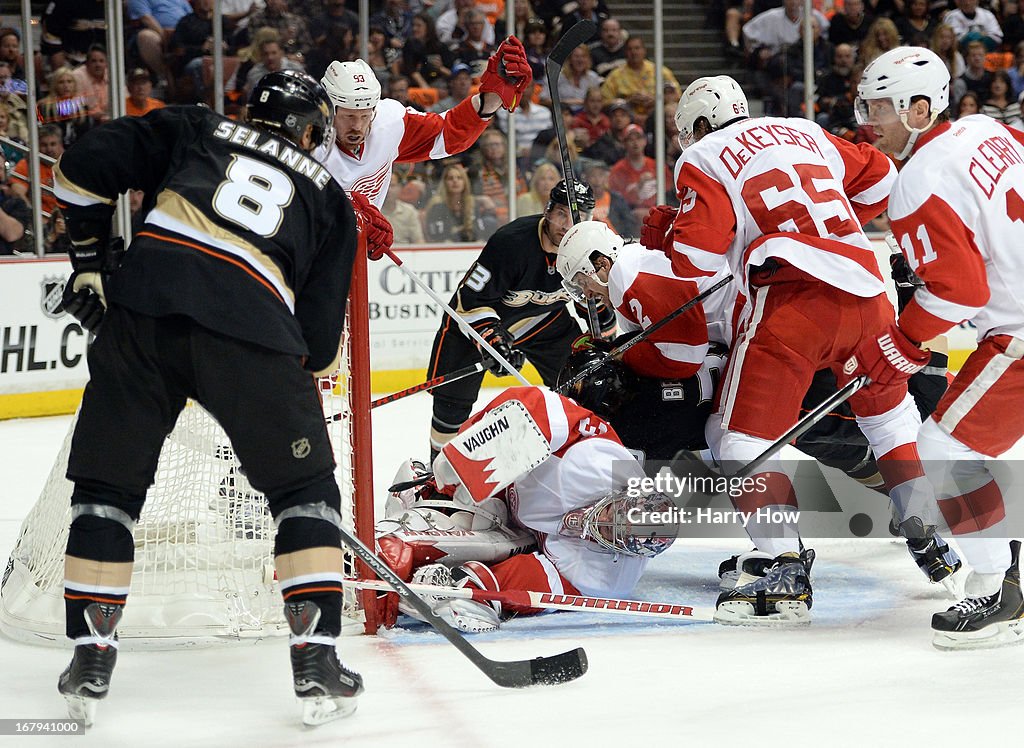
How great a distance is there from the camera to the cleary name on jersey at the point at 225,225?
6.92 feet

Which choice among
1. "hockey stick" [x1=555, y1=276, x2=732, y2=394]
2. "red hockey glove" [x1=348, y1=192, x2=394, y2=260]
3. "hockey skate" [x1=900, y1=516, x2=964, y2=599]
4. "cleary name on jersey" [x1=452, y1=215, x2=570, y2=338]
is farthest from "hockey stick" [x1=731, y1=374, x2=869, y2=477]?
"cleary name on jersey" [x1=452, y1=215, x2=570, y2=338]

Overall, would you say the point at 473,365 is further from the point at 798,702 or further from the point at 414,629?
the point at 798,702

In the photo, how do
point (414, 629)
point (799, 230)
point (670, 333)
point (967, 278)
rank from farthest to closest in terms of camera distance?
1. point (670, 333)
2. point (799, 230)
3. point (414, 629)
4. point (967, 278)

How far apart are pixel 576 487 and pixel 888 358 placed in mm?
736

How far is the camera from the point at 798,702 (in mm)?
2332

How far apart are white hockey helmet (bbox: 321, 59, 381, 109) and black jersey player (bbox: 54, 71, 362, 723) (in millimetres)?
1756

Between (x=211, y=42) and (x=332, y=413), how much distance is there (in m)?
4.12

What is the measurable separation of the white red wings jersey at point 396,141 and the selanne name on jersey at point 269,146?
1.98 metres

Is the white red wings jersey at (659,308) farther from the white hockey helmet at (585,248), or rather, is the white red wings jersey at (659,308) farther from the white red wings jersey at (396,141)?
the white red wings jersey at (396,141)

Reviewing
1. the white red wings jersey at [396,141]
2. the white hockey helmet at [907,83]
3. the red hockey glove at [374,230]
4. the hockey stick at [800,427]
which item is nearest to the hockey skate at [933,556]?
the hockey stick at [800,427]

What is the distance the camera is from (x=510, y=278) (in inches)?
174

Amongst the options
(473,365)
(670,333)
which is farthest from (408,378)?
(670,333)

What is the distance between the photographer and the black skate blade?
7.77ft

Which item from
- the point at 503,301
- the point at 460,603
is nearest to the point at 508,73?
the point at 503,301
